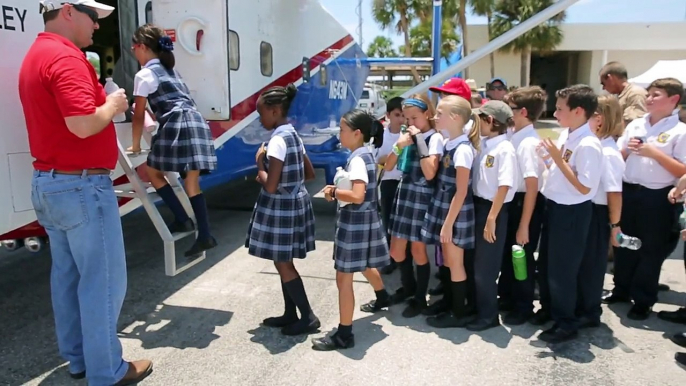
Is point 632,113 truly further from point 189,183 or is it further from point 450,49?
point 450,49

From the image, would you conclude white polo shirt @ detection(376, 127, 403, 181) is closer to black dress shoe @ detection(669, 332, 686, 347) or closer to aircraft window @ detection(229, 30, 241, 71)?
aircraft window @ detection(229, 30, 241, 71)

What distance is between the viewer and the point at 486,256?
147 inches

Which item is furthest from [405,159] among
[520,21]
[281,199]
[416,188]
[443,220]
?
[520,21]

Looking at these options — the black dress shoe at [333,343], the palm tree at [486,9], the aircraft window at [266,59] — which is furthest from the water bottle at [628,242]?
the palm tree at [486,9]

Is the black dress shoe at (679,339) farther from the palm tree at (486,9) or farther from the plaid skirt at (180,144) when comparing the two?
the palm tree at (486,9)

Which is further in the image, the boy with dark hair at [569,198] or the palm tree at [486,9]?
the palm tree at [486,9]

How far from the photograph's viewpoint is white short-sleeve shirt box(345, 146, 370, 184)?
3328 mm

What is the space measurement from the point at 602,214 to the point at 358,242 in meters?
1.70

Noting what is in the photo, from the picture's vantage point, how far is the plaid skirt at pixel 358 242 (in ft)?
11.3

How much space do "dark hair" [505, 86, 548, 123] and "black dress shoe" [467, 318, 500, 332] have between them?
55.4 inches

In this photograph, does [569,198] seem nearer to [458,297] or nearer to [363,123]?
[458,297]

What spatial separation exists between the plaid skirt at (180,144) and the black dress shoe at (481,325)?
85.5 inches

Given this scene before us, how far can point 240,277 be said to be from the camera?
493cm

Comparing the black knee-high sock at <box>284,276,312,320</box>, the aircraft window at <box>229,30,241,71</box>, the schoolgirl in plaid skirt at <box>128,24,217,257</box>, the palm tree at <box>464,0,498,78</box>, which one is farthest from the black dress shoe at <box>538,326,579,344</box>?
the palm tree at <box>464,0,498,78</box>
